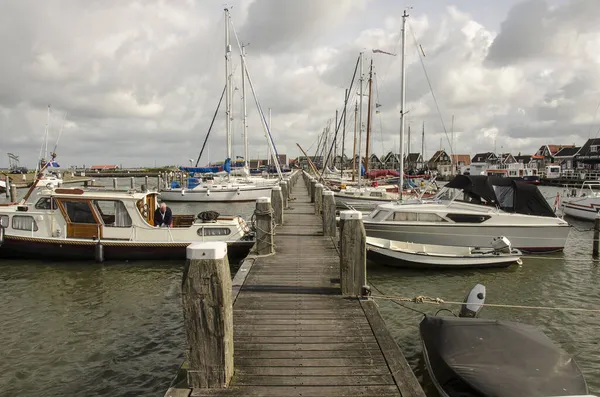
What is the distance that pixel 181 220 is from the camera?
1658cm

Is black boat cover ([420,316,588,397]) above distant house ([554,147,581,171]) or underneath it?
underneath

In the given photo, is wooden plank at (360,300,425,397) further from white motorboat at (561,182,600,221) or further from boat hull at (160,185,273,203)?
boat hull at (160,185,273,203)

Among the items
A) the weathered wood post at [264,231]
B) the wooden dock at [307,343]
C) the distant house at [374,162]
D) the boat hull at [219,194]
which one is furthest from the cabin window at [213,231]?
the distant house at [374,162]

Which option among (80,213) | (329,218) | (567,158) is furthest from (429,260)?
(567,158)

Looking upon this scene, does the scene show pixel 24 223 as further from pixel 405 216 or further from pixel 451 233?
pixel 451 233

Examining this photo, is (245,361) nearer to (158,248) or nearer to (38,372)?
(38,372)

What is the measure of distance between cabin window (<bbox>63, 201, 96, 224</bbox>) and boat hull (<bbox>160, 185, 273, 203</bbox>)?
896 inches

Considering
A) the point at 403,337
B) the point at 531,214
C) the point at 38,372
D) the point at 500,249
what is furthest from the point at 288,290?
the point at 531,214

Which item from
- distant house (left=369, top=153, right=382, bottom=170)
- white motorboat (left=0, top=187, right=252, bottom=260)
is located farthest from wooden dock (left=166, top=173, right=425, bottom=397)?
distant house (left=369, top=153, right=382, bottom=170)

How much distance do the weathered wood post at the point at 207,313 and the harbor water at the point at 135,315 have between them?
3045 millimetres

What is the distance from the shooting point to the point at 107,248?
14250 millimetres

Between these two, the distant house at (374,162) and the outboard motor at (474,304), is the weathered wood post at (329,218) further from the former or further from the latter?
the distant house at (374,162)

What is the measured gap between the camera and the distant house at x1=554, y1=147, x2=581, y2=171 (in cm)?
8012

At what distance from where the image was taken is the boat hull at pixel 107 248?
14234 mm
